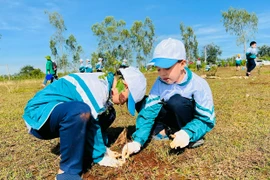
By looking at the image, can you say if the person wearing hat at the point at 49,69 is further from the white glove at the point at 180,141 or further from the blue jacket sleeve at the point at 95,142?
the white glove at the point at 180,141

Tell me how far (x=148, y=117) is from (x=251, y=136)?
1.07m

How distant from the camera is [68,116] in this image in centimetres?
176

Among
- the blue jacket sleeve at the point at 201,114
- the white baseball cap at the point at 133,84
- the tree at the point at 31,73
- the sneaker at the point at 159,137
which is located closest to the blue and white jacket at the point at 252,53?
the sneaker at the point at 159,137

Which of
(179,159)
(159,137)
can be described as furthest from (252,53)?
(179,159)

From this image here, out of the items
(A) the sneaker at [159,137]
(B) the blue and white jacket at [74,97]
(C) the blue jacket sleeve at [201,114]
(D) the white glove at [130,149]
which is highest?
(B) the blue and white jacket at [74,97]

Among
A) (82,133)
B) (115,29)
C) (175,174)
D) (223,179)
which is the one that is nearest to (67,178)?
(82,133)

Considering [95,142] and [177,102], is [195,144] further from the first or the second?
[95,142]

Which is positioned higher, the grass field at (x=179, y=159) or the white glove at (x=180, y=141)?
the white glove at (x=180, y=141)

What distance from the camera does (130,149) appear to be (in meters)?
2.18

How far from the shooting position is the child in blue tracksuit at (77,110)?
5.86ft

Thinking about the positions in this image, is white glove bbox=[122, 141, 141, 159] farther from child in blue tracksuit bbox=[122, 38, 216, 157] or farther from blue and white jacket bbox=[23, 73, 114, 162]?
blue and white jacket bbox=[23, 73, 114, 162]

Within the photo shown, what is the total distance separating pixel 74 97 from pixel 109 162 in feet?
1.89

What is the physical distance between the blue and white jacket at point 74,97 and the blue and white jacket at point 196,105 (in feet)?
1.40

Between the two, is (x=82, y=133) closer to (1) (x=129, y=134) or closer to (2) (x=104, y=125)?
(2) (x=104, y=125)
